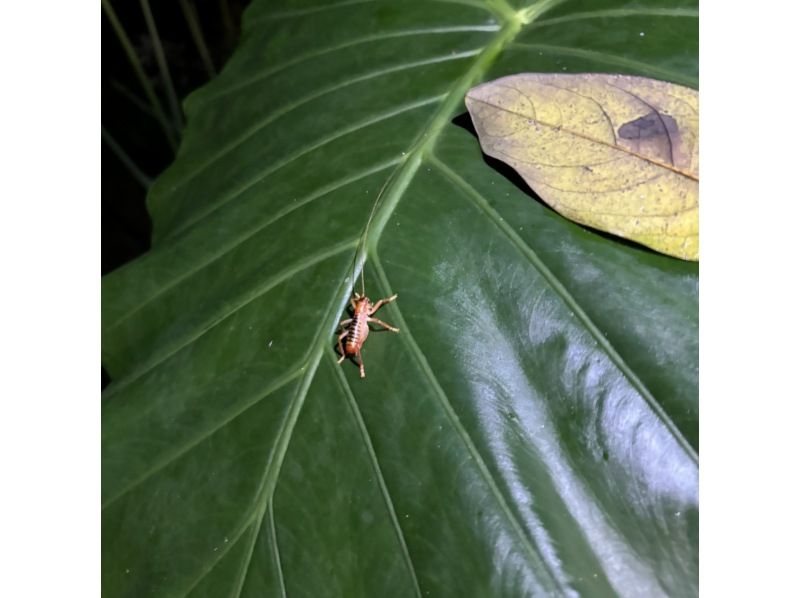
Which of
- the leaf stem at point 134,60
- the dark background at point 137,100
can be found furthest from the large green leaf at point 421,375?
the dark background at point 137,100

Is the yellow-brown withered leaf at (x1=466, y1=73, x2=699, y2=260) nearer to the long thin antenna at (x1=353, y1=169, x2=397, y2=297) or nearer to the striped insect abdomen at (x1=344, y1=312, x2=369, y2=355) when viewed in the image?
the long thin antenna at (x1=353, y1=169, x2=397, y2=297)

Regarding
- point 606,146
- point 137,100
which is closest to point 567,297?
point 606,146

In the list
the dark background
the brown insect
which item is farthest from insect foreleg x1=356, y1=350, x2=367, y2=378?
the dark background

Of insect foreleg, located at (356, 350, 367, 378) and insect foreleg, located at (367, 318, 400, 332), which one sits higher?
insect foreleg, located at (367, 318, 400, 332)

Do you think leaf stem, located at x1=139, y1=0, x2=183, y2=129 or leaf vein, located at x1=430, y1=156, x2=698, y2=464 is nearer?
leaf vein, located at x1=430, y1=156, x2=698, y2=464

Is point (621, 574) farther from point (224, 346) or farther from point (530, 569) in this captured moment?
point (224, 346)

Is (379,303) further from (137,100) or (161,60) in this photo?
(137,100)
